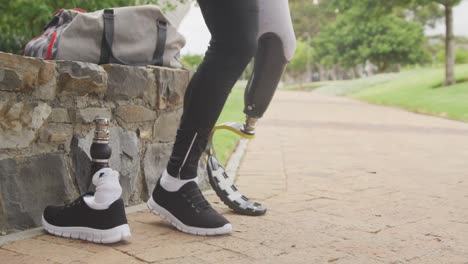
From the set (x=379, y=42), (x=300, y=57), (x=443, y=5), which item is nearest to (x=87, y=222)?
(x=443, y=5)

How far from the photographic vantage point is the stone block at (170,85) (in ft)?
9.96

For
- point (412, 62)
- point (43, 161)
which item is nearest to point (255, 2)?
point (43, 161)

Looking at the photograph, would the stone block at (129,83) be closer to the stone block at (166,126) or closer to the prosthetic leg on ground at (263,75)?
the stone block at (166,126)

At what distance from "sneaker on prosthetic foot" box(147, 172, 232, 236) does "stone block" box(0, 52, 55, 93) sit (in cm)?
66

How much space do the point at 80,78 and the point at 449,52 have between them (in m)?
20.3

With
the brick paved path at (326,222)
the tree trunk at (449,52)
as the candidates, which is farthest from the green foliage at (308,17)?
the brick paved path at (326,222)

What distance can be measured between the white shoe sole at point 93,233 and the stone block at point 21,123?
13.7 inches

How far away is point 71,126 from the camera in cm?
260

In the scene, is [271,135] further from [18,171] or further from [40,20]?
[18,171]

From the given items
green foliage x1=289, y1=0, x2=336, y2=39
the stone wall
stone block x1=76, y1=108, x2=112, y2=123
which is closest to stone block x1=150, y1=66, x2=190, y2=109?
the stone wall

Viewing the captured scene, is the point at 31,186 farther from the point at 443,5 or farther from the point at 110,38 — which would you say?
the point at 443,5

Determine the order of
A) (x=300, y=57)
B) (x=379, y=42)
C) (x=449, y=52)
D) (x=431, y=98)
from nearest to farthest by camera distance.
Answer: (x=431, y=98) → (x=449, y=52) → (x=379, y=42) → (x=300, y=57)

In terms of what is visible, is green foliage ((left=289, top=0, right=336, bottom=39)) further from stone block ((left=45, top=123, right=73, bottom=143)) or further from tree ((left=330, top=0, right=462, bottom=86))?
stone block ((left=45, top=123, right=73, bottom=143))

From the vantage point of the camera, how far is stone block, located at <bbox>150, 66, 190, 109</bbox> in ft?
9.96
